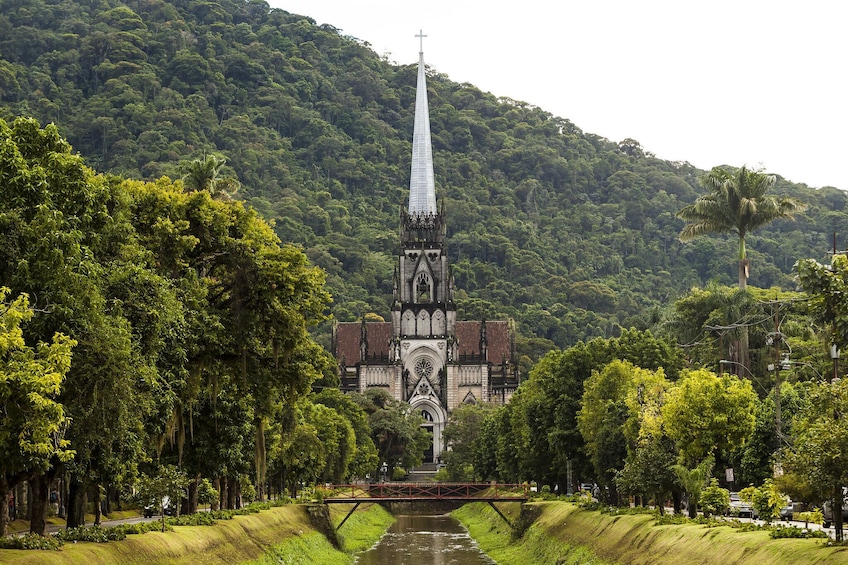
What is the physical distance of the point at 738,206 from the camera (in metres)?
93.9

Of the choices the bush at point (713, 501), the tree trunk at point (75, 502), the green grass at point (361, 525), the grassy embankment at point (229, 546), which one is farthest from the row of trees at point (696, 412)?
the tree trunk at point (75, 502)

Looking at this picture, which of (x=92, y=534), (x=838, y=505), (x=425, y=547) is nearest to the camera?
(x=838, y=505)

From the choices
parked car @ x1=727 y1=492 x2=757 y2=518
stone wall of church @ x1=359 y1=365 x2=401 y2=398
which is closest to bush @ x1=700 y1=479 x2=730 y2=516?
parked car @ x1=727 y1=492 x2=757 y2=518

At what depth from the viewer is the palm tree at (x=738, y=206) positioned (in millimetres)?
93375

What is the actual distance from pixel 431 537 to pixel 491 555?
21867 millimetres

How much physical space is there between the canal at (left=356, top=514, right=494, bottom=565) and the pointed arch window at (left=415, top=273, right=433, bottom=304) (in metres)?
66.7

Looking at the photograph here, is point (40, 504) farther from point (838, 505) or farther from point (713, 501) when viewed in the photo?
point (713, 501)

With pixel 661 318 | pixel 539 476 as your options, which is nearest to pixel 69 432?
pixel 539 476

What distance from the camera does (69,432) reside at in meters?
37.7

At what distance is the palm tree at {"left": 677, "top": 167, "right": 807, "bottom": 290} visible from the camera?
306ft

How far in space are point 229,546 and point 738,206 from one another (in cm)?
5291

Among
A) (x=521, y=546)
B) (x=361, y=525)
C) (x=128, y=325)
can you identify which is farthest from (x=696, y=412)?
(x=361, y=525)

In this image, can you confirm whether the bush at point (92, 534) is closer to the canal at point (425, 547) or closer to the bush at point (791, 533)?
the bush at point (791, 533)

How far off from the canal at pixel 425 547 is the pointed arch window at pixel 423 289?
66678 mm
